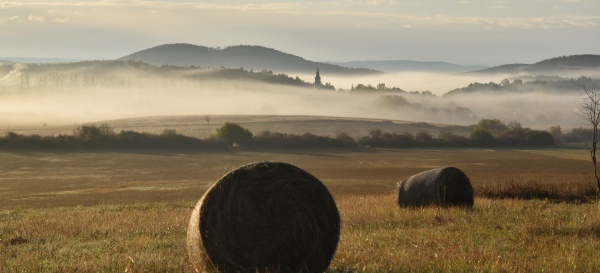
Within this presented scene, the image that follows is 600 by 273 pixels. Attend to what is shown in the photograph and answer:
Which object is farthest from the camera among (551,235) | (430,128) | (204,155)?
(430,128)

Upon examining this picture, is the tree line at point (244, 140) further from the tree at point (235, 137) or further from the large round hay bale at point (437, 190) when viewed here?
the large round hay bale at point (437, 190)

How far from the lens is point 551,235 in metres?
13.6

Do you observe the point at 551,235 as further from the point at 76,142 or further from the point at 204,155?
the point at 76,142

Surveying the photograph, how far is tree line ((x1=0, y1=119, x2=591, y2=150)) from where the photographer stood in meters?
71.4

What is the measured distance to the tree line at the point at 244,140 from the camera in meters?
71.4

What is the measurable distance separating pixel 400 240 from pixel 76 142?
207ft

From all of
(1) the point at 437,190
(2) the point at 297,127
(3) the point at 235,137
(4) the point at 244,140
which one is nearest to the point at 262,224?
(1) the point at 437,190

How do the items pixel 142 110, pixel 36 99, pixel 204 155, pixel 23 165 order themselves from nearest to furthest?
pixel 23 165
pixel 204 155
pixel 142 110
pixel 36 99

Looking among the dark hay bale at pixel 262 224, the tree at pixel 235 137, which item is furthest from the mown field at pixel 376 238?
the tree at pixel 235 137

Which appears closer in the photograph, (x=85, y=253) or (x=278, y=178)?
(x=278, y=178)

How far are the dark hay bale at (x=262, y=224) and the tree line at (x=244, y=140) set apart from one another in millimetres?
64110

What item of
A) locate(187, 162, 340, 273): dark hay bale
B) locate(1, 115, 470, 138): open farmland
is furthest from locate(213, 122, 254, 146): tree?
locate(187, 162, 340, 273): dark hay bale

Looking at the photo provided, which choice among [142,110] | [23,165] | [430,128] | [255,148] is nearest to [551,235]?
[23,165]

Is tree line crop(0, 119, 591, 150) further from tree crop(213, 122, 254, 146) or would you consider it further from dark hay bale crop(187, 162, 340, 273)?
dark hay bale crop(187, 162, 340, 273)
